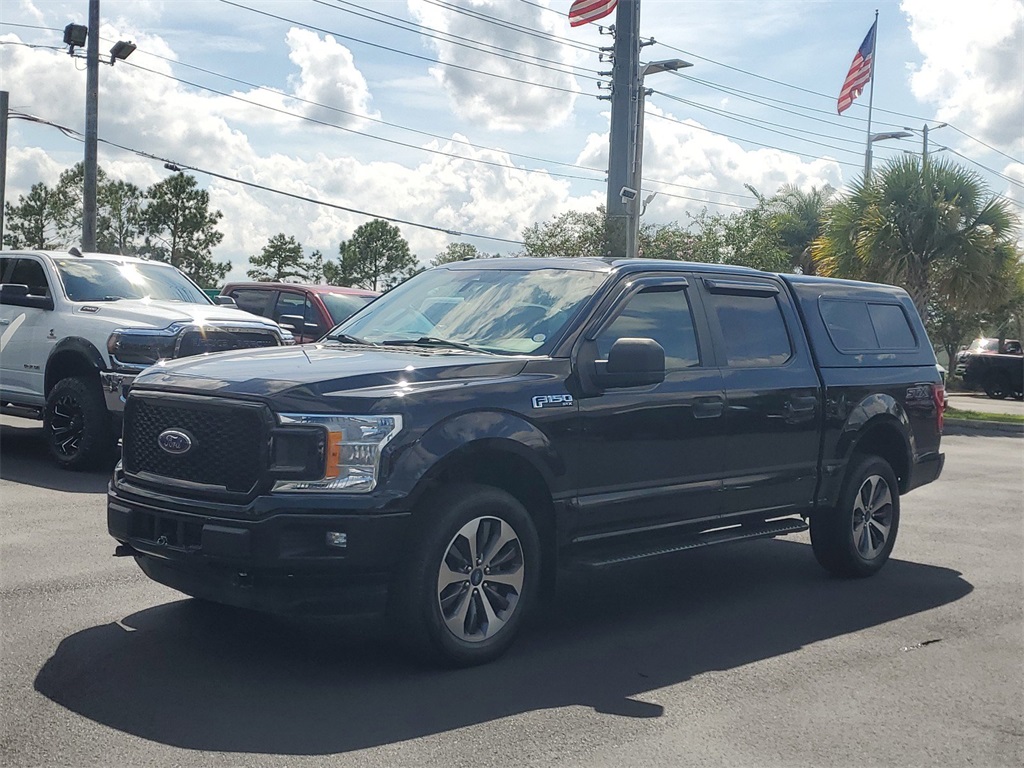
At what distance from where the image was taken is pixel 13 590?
20.8 feet

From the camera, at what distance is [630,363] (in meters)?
5.75

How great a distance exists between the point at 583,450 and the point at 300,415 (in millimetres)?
1503

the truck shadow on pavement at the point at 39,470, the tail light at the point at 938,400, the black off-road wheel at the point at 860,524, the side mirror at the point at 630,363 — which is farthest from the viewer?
the truck shadow on pavement at the point at 39,470

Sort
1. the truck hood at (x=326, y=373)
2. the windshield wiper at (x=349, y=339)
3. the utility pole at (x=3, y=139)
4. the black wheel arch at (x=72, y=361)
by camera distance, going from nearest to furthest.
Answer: the truck hood at (x=326, y=373) < the windshield wiper at (x=349, y=339) < the black wheel arch at (x=72, y=361) < the utility pole at (x=3, y=139)

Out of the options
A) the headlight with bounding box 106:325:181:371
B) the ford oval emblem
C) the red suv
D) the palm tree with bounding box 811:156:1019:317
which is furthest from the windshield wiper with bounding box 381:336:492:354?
the palm tree with bounding box 811:156:1019:317

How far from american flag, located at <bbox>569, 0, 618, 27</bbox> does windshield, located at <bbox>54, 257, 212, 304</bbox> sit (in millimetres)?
13633

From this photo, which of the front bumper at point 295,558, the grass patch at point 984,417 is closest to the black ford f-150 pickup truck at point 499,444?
the front bumper at point 295,558

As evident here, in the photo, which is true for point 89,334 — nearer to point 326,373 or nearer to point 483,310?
point 483,310

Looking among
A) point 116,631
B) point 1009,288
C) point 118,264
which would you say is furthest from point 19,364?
point 1009,288

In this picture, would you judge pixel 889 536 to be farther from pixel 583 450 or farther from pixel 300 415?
pixel 300 415

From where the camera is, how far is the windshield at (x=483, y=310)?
613 cm

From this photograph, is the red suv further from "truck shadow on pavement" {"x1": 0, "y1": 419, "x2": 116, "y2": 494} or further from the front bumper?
the front bumper

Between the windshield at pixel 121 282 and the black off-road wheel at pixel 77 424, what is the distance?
3.61 ft

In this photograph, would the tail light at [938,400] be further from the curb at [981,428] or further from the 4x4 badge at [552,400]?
the curb at [981,428]
